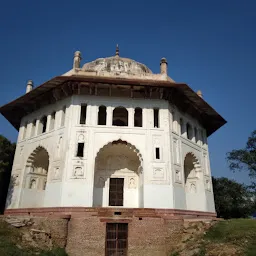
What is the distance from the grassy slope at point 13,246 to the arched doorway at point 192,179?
9990 mm

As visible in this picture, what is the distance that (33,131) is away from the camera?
19500mm

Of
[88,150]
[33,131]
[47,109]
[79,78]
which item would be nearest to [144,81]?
[79,78]

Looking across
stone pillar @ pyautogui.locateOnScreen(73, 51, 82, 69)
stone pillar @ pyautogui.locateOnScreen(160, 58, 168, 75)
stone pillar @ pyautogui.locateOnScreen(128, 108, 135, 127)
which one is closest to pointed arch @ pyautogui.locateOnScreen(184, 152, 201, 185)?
stone pillar @ pyautogui.locateOnScreen(128, 108, 135, 127)

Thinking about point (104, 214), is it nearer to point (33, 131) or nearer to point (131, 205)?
point (131, 205)

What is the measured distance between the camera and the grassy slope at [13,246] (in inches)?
359

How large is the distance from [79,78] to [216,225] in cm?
1067

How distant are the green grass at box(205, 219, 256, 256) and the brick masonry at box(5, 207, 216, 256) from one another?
1902 mm

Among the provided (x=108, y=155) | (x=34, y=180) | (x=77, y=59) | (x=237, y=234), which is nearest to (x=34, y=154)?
(x=34, y=180)

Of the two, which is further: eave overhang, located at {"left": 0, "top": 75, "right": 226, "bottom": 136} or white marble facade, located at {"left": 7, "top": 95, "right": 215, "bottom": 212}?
eave overhang, located at {"left": 0, "top": 75, "right": 226, "bottom": 136}

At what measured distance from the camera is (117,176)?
17.8m

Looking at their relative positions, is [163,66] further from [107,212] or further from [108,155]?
[107,212]

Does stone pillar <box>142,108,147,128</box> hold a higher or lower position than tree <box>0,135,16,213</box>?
higher

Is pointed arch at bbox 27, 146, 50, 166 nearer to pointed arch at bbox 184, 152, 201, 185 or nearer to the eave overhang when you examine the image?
the eave overhang

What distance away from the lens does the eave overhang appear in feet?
53.9
